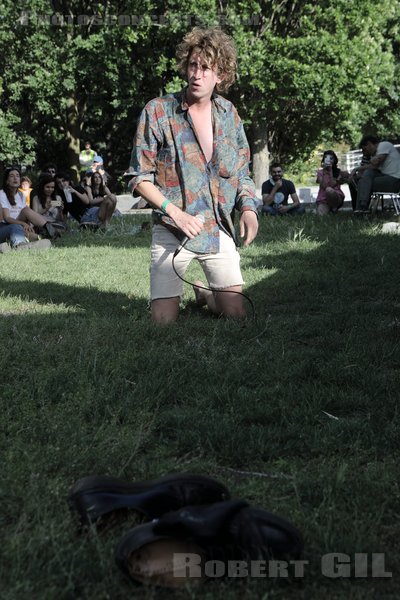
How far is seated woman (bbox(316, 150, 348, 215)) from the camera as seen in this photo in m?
17.0

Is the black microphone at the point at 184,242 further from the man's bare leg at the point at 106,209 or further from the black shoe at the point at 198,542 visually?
the man's bare leg at the point at 106,209

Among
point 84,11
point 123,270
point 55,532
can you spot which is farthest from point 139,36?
point 55,532

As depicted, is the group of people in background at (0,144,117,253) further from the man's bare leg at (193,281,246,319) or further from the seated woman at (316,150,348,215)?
the man's bare leg at (193,281,246,319)

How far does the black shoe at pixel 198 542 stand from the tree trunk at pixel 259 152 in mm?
25274

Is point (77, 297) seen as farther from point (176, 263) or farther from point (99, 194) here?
point (99, 194)

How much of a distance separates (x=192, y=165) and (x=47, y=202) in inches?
369

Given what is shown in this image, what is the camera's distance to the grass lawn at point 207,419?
2455 mm

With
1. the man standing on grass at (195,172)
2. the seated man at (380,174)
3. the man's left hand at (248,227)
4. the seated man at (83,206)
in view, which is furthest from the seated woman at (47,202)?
the man's left hand at (248,227)

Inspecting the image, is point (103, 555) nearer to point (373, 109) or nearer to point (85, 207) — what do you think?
point (85, 207)

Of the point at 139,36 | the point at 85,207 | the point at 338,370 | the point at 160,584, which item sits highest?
the point at 139,36

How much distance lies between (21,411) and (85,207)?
1275 centimetres

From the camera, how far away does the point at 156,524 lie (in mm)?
2373

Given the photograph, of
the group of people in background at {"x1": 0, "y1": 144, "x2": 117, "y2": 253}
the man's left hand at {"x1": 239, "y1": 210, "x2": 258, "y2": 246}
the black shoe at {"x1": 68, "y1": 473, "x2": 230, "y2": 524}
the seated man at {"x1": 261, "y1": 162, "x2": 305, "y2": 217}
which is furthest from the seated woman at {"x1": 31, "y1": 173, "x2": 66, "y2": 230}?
the black shoe at {"x1": 68, "y1": 473, "x2": 230, "y2": 524}

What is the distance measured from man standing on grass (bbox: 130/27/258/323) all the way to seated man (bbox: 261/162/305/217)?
11.3 metres
